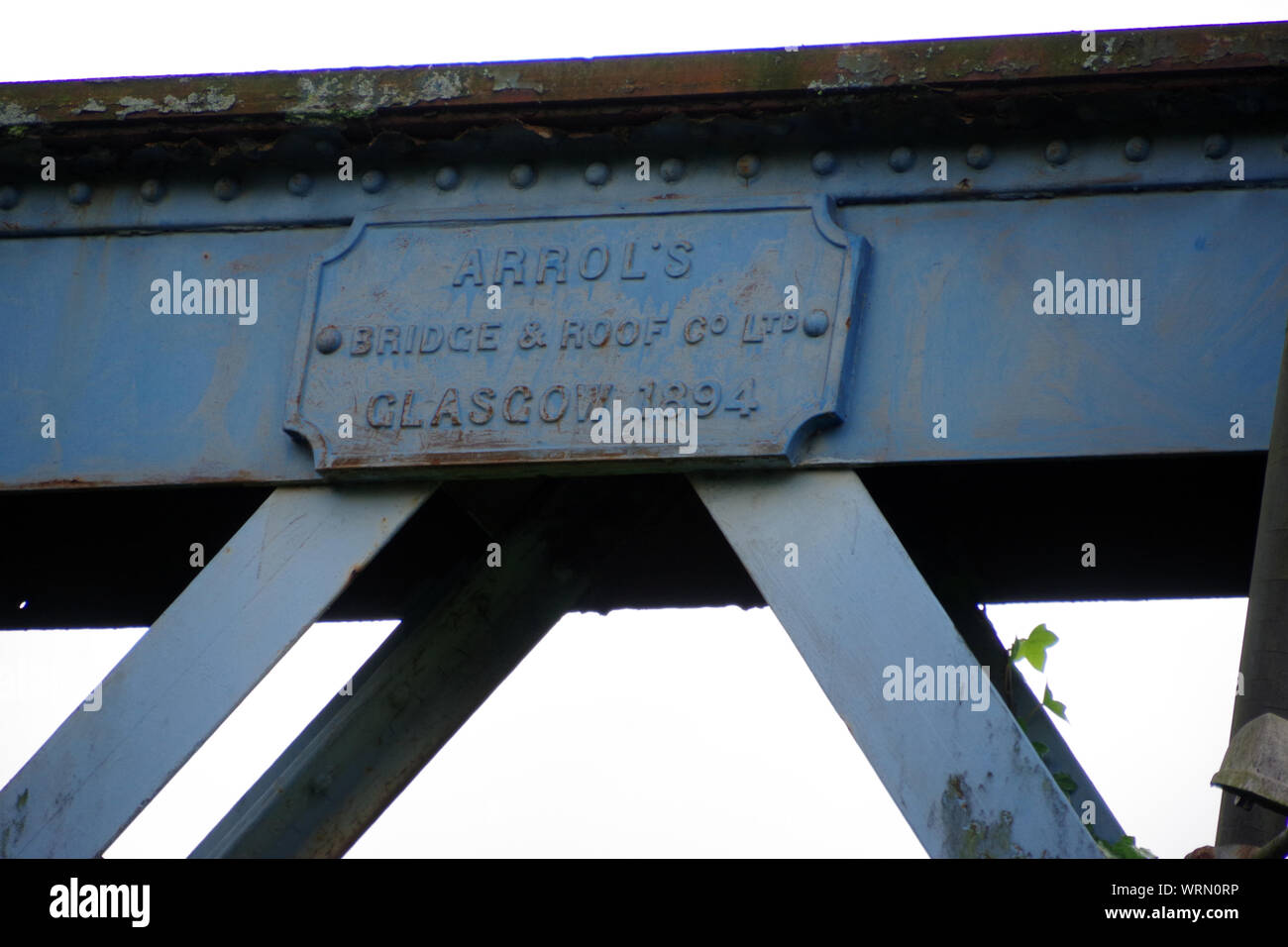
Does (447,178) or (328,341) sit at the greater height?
(447,178)

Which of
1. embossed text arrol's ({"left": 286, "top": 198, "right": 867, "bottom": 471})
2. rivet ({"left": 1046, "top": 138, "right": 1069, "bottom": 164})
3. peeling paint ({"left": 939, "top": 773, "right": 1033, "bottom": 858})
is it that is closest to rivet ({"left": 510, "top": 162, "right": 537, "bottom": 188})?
embossed text arrol's ({"left": 286, "top": 198, "right": 867, "bottom": 471})

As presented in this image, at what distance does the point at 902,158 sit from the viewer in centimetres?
483

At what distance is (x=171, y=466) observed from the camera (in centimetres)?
499

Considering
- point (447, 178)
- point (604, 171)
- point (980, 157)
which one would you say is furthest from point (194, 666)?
point (980, 157)

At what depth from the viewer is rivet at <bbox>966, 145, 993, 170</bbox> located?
479 cm

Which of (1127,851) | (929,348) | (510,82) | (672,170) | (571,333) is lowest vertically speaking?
(1127,851)

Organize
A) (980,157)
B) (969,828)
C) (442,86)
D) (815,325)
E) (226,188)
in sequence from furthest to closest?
(226,188) → (442,86) → (980,157) → (815,325) → (969,828)

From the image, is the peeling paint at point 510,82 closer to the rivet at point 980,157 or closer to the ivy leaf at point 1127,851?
the rivet at point 980,157

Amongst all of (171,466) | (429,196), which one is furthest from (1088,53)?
(171,466)

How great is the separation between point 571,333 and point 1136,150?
168cm

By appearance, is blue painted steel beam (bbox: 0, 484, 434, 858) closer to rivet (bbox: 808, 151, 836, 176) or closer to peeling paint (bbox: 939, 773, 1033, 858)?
rivet (bbox: 808, 151, 836, 176)

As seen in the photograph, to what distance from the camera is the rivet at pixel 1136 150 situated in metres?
4.71

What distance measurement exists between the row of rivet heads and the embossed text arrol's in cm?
12

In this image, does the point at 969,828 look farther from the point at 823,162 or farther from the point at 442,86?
the point at 442,86
